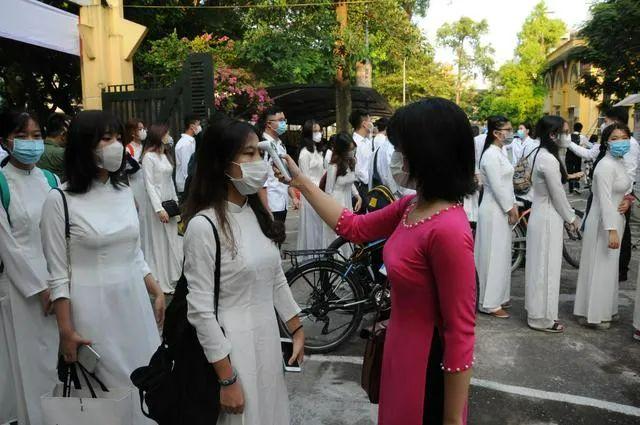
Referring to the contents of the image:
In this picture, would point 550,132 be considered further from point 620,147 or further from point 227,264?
point 227,264

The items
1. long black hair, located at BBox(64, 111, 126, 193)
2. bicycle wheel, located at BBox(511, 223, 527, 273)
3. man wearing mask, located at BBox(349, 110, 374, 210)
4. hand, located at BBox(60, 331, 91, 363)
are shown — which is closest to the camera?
hand, located at BBox(60, 331, 91, 363)

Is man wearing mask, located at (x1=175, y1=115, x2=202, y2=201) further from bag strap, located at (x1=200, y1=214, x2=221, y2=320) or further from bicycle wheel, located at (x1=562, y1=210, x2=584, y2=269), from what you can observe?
bag strap, located at (x1=200, y1=214, x2=221, y2=320)

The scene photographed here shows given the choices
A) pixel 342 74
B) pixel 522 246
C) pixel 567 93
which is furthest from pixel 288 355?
pixel 567 93

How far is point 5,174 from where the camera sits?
3115 mm

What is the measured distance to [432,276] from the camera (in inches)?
73.0

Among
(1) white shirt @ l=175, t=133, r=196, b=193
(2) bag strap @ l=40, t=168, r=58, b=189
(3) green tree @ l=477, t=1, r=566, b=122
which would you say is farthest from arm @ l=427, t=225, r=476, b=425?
(3) green tree @ l=477, t=1, r=566, b=122

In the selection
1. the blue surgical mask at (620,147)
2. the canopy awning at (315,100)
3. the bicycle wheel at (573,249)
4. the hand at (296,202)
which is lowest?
the bicycle wheel at (573,249)

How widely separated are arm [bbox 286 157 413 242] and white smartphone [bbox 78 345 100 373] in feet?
3.91

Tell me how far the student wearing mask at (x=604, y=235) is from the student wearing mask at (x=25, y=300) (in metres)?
4.53

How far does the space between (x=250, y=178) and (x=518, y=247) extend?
5684 mm

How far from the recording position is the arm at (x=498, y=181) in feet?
18.0

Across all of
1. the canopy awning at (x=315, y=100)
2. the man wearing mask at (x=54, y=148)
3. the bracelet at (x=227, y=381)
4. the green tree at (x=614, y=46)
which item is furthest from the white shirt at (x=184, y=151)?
the green tree at (x=614, y=46)

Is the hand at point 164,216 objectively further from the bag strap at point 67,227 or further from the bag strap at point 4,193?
the bag strap at point 67,227

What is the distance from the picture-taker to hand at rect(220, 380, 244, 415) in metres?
2.00
